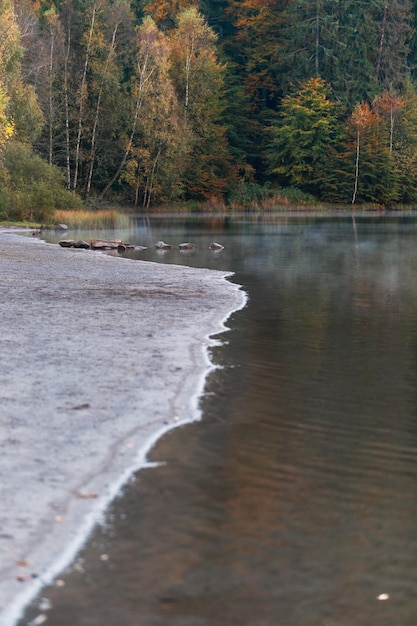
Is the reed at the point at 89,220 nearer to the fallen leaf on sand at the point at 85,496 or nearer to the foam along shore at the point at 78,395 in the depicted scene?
the foam along shore at the point at 78,395

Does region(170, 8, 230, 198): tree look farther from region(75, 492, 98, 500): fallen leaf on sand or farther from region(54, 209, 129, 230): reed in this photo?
region(75, 492, 98, 500): fallen leaf on sand

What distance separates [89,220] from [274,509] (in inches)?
1709

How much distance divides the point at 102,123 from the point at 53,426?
6544cm

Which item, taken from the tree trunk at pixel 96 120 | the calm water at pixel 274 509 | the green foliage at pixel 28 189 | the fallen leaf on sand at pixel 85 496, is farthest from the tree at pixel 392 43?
the fallen leaf on sand at pixel 85 496

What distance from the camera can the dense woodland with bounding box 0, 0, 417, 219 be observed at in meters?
66.8

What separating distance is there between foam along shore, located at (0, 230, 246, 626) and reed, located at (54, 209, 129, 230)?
29.5m

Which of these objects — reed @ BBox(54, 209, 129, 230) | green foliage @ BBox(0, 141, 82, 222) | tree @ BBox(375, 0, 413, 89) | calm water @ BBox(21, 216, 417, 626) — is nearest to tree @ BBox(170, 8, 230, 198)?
tree @ BBox(375, 0, 413, 89)

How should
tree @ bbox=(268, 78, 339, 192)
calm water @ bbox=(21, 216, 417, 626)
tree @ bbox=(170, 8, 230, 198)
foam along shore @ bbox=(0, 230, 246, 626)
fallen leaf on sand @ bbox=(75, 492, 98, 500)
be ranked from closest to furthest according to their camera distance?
calm water @ bbox=(21, 216, 417, 626) < foam along shore @ bbox=(0, 230, 246, 626) < fallen leaf on sand @ bbox=(75, 492, 98, 500) < tree @ bbox=(170, 8, 230, 198) < tree @ bbox=(268, 78, 339, 192)

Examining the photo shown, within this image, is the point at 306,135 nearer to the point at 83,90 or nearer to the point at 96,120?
the point at 96,120

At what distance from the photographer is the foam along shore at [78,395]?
5711mm

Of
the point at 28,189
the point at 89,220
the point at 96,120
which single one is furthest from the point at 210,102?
the point at 89,220

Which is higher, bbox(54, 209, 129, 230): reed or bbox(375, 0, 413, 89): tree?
bbox(375, 0, 413, 89): tree

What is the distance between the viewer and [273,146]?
89812mm

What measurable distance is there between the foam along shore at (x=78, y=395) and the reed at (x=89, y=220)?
29.5 metres
